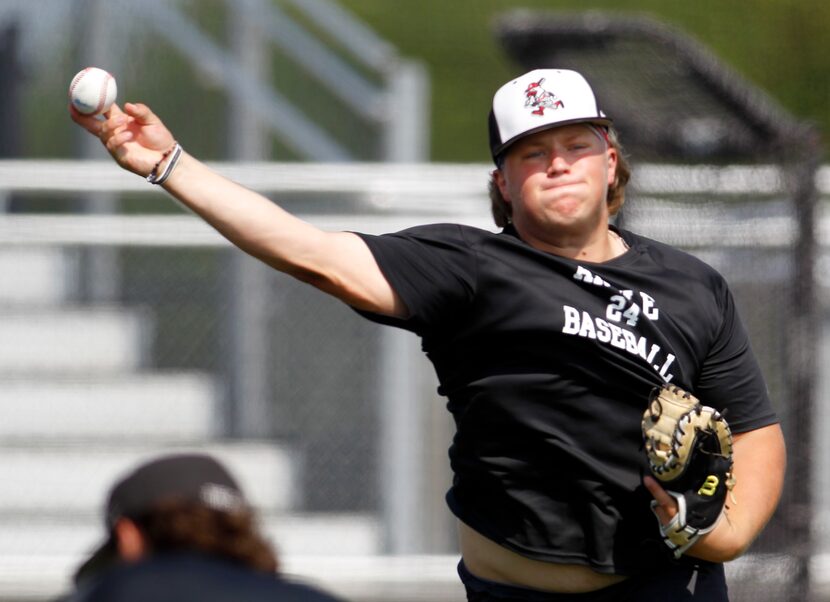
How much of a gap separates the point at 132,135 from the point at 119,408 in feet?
11.7

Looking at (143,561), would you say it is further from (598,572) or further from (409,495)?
(409,495)

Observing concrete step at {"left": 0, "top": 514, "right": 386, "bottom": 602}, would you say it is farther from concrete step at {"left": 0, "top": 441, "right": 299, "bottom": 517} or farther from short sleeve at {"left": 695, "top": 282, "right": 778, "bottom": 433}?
short sleeve at {"left": 695, "top": 282, "right": 778, "bottom": 433}

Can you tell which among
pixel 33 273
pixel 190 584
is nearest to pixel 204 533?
pixel 190 584

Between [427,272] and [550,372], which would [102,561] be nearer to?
[427,272]

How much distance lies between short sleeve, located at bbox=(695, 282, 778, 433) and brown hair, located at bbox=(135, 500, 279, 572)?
1.58 meters

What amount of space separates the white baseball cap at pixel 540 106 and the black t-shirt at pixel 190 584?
150 centimetres

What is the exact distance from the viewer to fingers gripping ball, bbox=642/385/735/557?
305 centimetres

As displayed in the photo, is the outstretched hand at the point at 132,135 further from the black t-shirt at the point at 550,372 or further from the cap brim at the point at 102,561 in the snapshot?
the cap brim at the point at 102,561

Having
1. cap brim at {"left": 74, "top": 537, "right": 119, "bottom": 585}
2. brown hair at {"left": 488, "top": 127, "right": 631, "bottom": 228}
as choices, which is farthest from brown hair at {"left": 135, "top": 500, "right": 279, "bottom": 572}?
brown hair at {"left": 488, "top": 127, "right": 631, "bottom": 228}

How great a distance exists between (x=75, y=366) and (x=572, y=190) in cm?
391

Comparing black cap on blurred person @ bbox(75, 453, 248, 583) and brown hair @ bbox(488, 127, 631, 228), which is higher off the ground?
brown hair @ bbox(488, 127, 631, 228)

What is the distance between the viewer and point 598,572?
10.5 ft

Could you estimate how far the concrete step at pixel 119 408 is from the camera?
6.29m

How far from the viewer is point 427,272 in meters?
3.10
